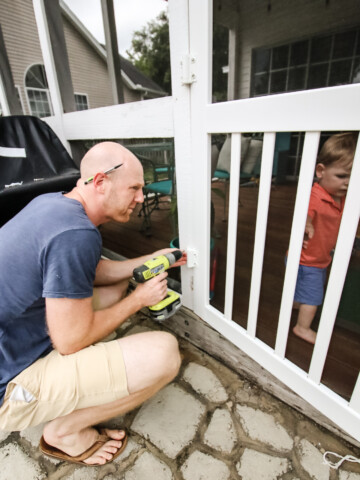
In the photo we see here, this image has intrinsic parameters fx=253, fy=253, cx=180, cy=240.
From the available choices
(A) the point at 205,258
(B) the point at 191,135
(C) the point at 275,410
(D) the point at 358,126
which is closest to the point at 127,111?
(B) the point at 191,135

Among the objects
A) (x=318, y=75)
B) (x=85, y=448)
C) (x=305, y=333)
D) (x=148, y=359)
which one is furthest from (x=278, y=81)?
(x=85, y=448)

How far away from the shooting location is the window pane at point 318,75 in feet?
14.5

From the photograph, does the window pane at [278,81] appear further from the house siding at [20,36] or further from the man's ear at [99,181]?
the house siding at [20,36]

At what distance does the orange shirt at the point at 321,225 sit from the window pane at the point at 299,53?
4554mm

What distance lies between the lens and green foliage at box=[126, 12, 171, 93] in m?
18.0

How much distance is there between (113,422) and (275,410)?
2.77 feet

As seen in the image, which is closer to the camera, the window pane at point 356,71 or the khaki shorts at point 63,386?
the khaki shorts at point 63,386

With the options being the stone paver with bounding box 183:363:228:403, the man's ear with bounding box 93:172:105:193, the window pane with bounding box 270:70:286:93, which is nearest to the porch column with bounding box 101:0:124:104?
the man's ear with bounding box 93:172:105:193

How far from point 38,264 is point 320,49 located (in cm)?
562

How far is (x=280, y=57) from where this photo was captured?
4758 mm

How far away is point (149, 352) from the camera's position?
1109 mm

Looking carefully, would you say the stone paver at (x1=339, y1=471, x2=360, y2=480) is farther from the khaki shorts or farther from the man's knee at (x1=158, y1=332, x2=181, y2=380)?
the khaki shorts

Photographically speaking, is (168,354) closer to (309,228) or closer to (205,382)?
(205,382)

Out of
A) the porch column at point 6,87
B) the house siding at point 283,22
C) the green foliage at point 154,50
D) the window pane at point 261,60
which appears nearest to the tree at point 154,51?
the green foliage at point 154,50
